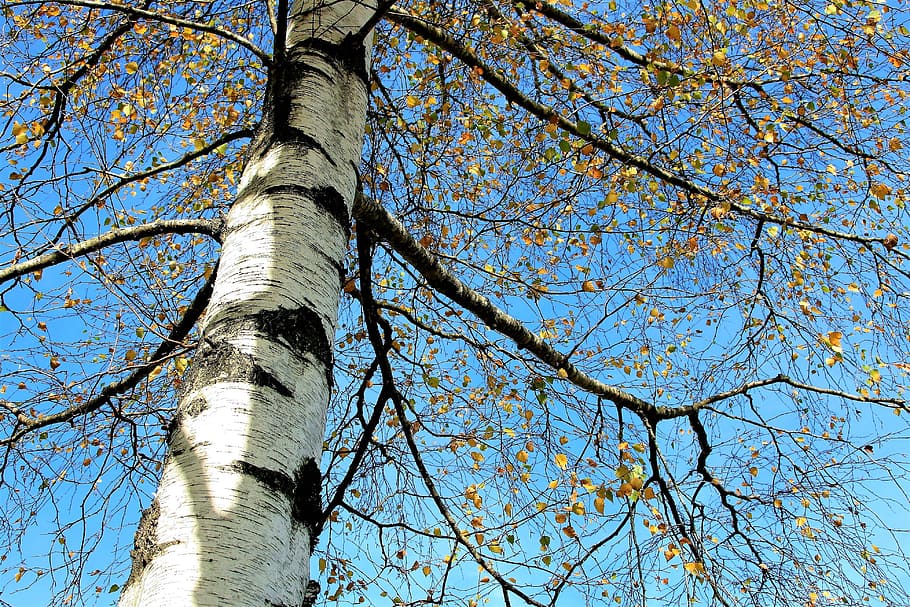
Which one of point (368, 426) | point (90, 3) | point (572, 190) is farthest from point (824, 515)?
point (90, 3)

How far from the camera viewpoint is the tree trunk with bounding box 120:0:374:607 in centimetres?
124

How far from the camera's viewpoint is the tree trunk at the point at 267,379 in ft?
4.07

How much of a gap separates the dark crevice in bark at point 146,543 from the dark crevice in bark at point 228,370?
0.23 meters

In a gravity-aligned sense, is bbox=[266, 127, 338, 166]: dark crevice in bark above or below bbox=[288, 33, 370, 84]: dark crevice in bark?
below

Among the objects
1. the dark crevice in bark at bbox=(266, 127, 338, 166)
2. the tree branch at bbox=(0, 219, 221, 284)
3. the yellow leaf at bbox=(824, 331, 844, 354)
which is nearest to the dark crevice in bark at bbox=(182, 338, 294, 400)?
the dark crevice in bark at bbox=(266, 127, 338, 166)

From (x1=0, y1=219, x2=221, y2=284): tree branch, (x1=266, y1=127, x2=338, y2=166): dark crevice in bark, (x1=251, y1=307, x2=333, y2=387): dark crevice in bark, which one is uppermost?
(x1=0, y1=219, x2=221, y2=284): tree branch

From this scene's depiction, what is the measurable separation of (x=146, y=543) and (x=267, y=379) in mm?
405

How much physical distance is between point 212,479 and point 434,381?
98.4 inches

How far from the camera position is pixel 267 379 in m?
1.50

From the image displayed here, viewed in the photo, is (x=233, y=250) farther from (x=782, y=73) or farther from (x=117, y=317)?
(x=782, y=73)

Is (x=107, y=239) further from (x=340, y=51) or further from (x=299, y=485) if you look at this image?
(x=299, y=485)

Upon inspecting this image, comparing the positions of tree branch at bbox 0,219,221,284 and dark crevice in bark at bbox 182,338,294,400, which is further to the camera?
tree branch at bbox 0,219,221,284

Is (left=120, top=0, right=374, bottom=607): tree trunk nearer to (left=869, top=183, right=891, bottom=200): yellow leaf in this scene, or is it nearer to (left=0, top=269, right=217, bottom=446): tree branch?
(left=0, top=269, right=217, bottom=446): tree branch

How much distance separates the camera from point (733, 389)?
A: 3.70 m
